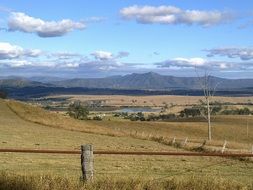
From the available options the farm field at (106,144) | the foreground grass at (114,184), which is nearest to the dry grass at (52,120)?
the farm field at (106,144)

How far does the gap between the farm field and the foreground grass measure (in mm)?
8085

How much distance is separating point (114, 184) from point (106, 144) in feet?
109

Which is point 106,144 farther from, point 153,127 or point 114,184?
point 153,127

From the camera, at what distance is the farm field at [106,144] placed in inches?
910

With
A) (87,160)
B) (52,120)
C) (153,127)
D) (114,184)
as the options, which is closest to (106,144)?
(52,120)

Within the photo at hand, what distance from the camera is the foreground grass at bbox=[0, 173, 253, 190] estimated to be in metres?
10.8

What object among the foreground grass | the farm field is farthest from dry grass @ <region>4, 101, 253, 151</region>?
the foreground grass

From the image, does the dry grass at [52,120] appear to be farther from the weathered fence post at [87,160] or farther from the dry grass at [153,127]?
the weathered fence post at [87,160]

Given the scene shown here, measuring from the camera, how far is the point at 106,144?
145 ft

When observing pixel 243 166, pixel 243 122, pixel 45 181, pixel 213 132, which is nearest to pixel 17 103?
pixel 213 132

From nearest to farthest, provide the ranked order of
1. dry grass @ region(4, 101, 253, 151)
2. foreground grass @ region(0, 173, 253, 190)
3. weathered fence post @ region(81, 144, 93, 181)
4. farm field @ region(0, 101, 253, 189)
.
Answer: foreground grass @ region(0, 173, 253, 190), weathered fence post @ region(81, 144, 93, 181), farm field @ region(0, 101, 253, 189), dry grass @ region(4, 101, 253, 151)

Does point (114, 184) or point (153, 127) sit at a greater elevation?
point (114, 184)

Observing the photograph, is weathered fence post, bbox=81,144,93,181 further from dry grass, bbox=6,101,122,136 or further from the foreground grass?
dry grass, bbox=6,101,122,136

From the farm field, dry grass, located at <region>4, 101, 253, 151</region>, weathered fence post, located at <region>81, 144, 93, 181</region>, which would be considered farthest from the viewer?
dry grass, located at <region>4, 101, 253, 151</region>
